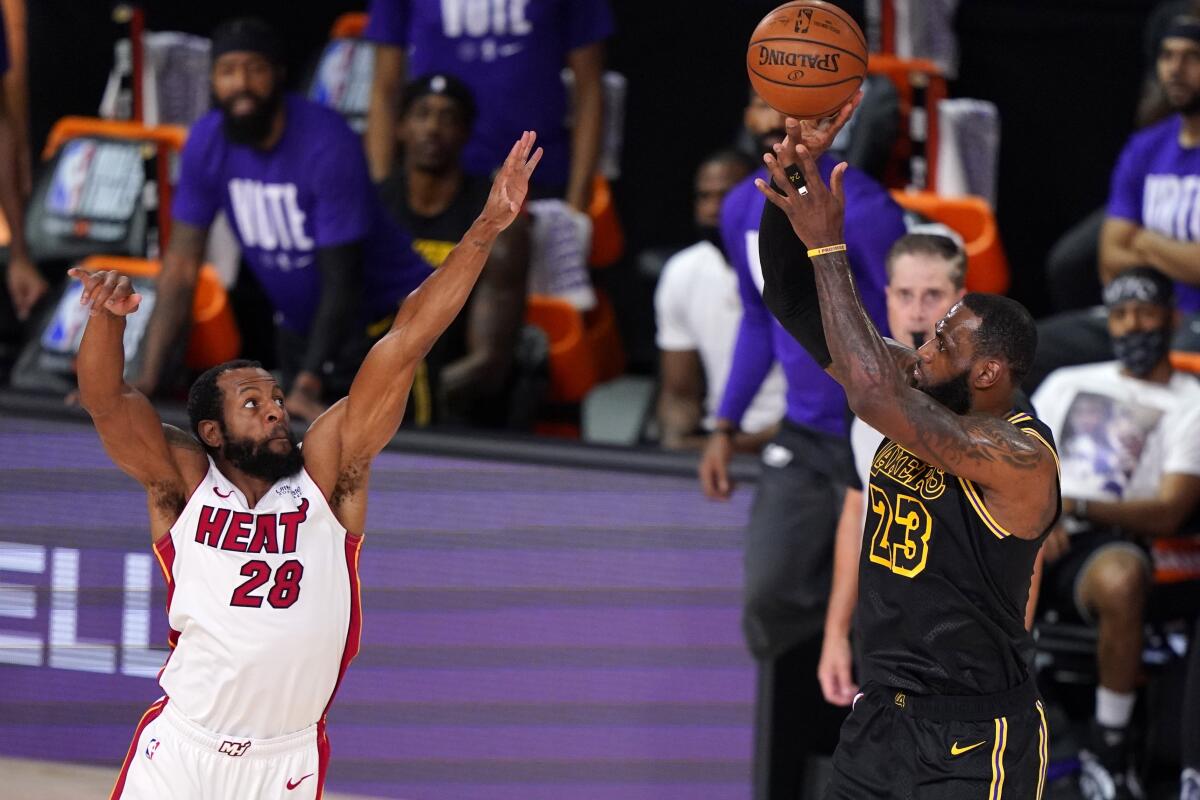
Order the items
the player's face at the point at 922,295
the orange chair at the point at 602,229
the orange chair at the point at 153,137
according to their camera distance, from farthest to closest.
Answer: the orange chair at the point at 602,229, the orange chair at the point at 153,137, the player's face at the point at 922,295

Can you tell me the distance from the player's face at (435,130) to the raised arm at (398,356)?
247 cm

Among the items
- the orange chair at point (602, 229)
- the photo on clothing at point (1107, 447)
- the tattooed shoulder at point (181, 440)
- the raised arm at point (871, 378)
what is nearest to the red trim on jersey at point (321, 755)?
the tattooed shoulder at point (181, 440)

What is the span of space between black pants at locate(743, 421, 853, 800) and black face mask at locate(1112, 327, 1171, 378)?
0.97 metres

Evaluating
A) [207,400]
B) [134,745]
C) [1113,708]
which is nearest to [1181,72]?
[1113,708]

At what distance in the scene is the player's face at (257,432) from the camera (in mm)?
4559

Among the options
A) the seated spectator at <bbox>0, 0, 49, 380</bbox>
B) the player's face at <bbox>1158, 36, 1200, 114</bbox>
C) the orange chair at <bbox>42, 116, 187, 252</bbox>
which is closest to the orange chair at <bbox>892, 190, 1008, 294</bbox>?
the player's face at <bbox>1158, 36, 1200, 114</bbox>

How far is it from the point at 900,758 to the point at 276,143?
3.39 meters

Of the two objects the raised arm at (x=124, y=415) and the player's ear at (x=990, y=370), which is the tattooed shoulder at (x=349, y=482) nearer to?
the raised arm at (x=124, y=415)

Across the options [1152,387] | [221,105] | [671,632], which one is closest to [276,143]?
[221,105]

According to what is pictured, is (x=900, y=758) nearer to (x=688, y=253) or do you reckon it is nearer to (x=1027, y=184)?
(x=688, y=253)

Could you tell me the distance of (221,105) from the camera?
6668 millimetres

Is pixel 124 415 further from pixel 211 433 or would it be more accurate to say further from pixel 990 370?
pixel 990 370

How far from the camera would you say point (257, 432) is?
456 cm

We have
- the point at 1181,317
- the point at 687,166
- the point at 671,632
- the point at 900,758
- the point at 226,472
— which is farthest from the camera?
the point at 687,166
